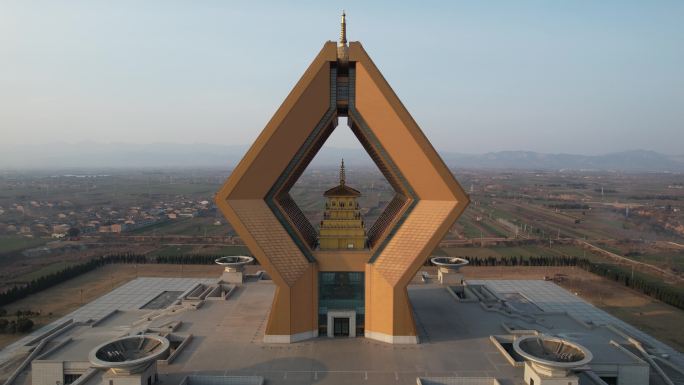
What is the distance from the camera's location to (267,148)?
18844 millimetres

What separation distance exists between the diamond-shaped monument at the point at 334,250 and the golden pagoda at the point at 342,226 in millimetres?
503

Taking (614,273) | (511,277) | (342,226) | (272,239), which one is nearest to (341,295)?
(342,226)

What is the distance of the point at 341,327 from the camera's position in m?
20.3

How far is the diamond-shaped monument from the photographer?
61.7ft

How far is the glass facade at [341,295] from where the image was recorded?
2036cm

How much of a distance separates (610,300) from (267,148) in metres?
29.9

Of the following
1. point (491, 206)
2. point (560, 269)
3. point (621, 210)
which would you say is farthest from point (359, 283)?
point (621, 210)

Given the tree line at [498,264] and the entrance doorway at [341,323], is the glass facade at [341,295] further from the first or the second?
the tree line at [498,264]

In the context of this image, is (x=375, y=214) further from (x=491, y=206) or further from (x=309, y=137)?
(x=309, y=137)

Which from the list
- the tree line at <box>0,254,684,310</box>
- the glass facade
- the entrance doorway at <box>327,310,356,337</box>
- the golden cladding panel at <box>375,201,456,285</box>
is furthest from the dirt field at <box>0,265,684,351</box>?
the entrance doorway at <box>327,310,356,337</box>

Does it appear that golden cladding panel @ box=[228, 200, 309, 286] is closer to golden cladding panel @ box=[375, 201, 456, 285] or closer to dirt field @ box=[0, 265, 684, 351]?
golden cladding panel @ box=[375, 201, 456, 285]

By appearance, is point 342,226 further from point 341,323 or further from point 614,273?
point 614,273

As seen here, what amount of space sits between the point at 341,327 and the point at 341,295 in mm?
1426

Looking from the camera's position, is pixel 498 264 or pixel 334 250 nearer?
pixel 334 250
